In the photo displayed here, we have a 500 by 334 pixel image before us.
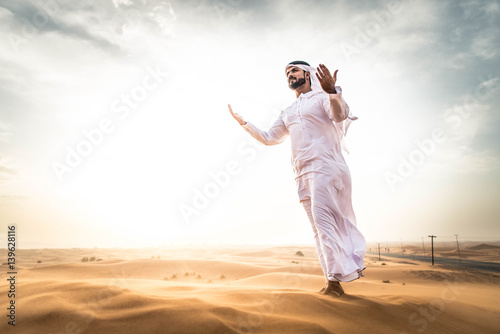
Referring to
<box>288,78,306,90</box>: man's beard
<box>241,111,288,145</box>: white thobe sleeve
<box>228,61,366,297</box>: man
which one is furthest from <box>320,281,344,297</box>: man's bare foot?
<box>288,78,306,90</box>: man's beard

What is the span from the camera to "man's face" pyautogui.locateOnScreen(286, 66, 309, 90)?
434 centimetres

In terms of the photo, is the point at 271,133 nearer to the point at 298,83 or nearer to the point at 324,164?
the point at 298,83

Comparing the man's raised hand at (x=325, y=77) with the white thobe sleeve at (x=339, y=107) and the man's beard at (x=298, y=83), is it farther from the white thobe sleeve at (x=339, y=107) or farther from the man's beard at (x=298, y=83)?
the man's beard at (x=298, y=83)

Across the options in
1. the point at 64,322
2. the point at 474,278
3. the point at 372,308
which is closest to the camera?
the point at 64,322

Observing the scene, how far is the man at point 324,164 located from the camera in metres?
3.25

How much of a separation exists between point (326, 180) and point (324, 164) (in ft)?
0.74

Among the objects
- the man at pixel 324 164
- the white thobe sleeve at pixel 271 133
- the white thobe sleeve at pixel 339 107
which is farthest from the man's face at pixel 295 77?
the white thobe sleeve at pixel 339 107

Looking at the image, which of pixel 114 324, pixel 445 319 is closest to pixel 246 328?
pixel 114 324

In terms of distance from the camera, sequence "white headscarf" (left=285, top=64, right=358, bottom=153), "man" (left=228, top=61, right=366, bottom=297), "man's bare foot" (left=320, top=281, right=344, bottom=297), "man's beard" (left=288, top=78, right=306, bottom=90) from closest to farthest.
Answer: "man's bare foot" (left=320, top=281, right=344, bottom=297), "man" (left=228, top=61, right=366, bottom=297), "white headscarf" (left=285, top=64, right=358, bottom=153), "man's beard" (left=288, top=78, right=306, bottom=90)

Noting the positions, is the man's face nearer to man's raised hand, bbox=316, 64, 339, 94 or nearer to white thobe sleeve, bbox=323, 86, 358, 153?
white thobe sleeve, bbox=323, 86, 358, 153

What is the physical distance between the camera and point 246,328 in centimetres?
182

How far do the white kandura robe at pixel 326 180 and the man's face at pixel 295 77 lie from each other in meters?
0.26

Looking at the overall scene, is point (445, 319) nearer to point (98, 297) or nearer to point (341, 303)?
point (341, 303)

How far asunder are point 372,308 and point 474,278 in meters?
8.13
